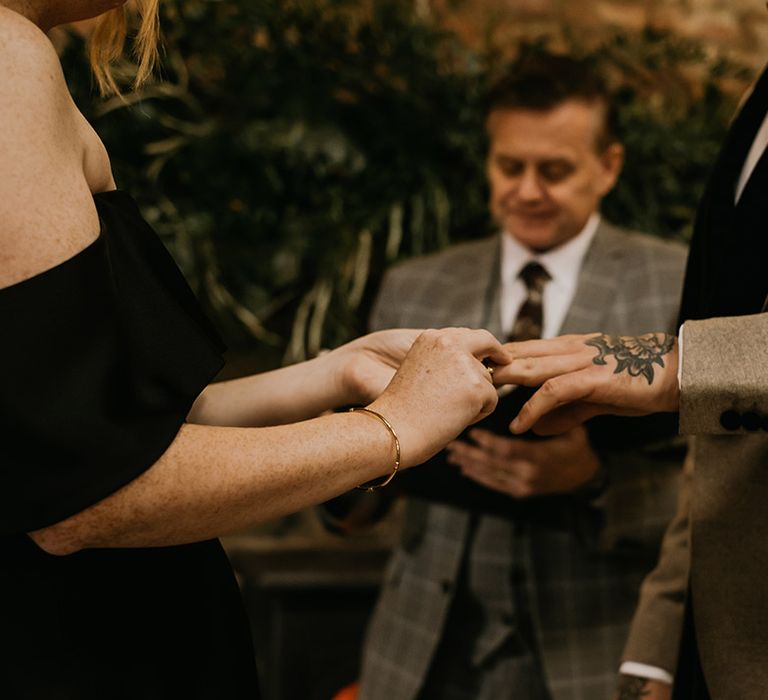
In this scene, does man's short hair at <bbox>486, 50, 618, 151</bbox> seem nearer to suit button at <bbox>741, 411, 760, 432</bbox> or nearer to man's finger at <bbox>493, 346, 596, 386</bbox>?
man's finger at <bbox>493, 346, 596, 386</bbox>

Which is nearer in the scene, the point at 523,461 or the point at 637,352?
the point at 637,352

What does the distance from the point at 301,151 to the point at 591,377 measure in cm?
165

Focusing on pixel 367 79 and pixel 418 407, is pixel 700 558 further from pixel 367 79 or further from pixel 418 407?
pixel 367 79

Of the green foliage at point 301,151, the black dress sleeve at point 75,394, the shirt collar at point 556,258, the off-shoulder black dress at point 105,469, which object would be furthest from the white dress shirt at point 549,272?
the black dress sleeve at point 75,394

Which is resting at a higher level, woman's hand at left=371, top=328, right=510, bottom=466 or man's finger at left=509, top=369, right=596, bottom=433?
woman's hand at left=371, top=328, right=510, bottom=466

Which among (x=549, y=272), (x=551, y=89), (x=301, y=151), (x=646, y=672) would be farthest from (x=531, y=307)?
(x=646, y=672)

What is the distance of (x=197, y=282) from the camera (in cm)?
275

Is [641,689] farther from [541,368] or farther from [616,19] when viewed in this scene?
[616,19]

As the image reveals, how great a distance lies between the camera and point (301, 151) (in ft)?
8.85

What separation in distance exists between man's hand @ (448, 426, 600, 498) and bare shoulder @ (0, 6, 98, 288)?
1.14m

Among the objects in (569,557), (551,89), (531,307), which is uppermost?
(551,89)

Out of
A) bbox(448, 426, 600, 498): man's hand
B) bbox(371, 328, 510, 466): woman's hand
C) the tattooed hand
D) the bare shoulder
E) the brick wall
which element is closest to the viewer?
the bare shoulder

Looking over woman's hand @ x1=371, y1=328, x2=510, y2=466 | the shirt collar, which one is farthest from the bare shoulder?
the shirt collar

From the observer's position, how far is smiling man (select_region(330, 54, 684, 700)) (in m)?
2.04
